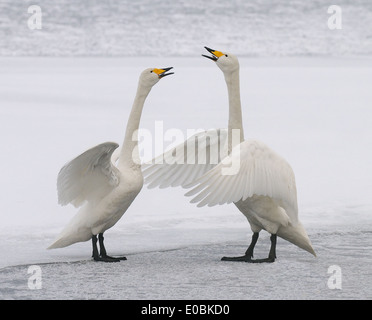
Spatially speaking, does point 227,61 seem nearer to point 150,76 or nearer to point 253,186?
point 150,76

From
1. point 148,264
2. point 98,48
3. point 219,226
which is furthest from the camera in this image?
point 98,48

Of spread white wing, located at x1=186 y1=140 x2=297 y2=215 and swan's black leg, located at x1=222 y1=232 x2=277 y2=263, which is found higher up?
spread white wing, located at x1=186 y1=140 x2=297 y2=215

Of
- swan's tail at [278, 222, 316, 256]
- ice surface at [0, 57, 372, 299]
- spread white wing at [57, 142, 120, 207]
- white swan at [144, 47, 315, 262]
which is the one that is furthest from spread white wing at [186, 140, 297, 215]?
spread white wing at [57, 142, 120, 207]

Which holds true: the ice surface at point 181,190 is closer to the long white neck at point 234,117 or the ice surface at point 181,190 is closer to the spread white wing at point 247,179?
the spread white wing at point 247,179

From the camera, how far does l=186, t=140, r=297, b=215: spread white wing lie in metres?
6.24

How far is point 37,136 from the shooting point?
11.7 metres

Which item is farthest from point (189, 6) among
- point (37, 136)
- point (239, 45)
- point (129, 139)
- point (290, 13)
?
point (129, 139)

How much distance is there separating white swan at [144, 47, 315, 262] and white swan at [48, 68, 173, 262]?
49 cm

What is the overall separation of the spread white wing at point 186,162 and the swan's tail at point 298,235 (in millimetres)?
931

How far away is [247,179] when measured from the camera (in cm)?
637

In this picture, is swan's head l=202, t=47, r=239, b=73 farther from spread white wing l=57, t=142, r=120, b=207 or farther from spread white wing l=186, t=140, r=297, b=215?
spread white wing l=57, t=142, r=120, b=207

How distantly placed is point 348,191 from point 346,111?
4.84m

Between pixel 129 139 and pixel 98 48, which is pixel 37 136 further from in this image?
pixel 98 48

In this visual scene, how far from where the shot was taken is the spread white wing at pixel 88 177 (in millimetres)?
6523
